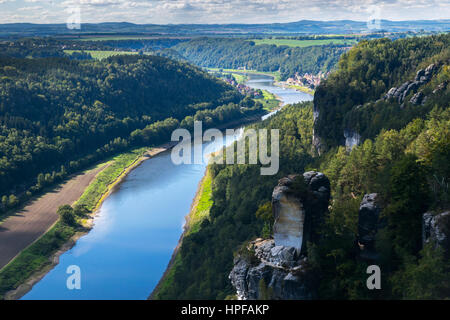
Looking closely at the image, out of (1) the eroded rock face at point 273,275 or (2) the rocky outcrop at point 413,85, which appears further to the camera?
(2) the rocky outcrop at point 413,85

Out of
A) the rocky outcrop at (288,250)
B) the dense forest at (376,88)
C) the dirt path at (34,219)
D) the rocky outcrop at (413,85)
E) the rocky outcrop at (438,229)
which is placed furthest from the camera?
the rocky outcrop at (413,85)

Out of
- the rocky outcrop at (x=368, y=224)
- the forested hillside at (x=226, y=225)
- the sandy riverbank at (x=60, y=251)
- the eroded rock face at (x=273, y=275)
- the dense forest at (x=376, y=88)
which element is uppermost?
the dense forest at (x=376, y=88)

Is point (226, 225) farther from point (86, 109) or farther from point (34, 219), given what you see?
point (86, 109)

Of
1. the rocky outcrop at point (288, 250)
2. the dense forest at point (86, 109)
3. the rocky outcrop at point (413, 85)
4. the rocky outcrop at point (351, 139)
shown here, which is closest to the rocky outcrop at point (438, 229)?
the rocky outcrop at point (288, 250)

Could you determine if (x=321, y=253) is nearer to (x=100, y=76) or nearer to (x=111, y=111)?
(x=111, y=111)

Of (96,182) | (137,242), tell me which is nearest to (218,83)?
(96,182)

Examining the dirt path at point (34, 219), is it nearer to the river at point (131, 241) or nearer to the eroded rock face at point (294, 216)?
the river at point (131, 241)

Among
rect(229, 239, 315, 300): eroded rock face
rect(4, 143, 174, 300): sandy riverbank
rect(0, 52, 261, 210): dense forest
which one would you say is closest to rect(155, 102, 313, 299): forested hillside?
rect(229, 239, 315, 300): eroded rock face
